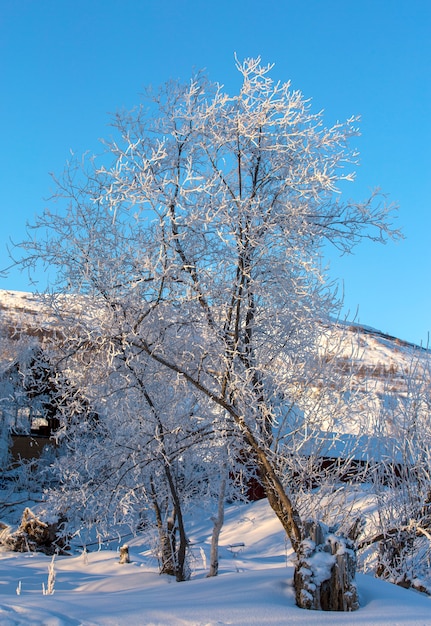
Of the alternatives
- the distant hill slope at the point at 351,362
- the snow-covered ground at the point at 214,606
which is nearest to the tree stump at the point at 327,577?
the snow-covered ground at the point at 214,606

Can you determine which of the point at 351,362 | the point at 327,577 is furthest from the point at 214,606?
the point at 351,362

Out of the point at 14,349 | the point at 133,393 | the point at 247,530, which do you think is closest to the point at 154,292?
the point at 133,393

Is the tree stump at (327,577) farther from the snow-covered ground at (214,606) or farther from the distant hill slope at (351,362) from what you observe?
the distant hill slope at (351,362)

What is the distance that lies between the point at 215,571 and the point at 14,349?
22.3 meters

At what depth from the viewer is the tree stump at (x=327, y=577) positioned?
5.01 meters

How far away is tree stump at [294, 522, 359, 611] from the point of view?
16.4 ft

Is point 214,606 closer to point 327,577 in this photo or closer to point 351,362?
point 327,577

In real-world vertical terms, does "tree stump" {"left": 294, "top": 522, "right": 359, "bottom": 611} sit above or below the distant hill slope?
below

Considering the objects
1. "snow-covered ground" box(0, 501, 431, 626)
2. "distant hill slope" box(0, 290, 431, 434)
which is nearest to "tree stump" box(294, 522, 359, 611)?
"snow-covered ground" box(0, 501, 431, 626)

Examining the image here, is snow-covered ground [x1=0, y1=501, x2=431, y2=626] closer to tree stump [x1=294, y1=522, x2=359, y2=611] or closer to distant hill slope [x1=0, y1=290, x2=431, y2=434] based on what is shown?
tree stump [x1=294, y1=522, x2=359, y2=611]

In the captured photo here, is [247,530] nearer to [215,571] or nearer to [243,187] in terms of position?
[215,571]

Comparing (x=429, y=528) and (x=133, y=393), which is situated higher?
(x=133, y=393)

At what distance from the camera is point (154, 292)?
6844 millimetres

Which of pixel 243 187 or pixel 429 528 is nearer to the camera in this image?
pixel 243 187
